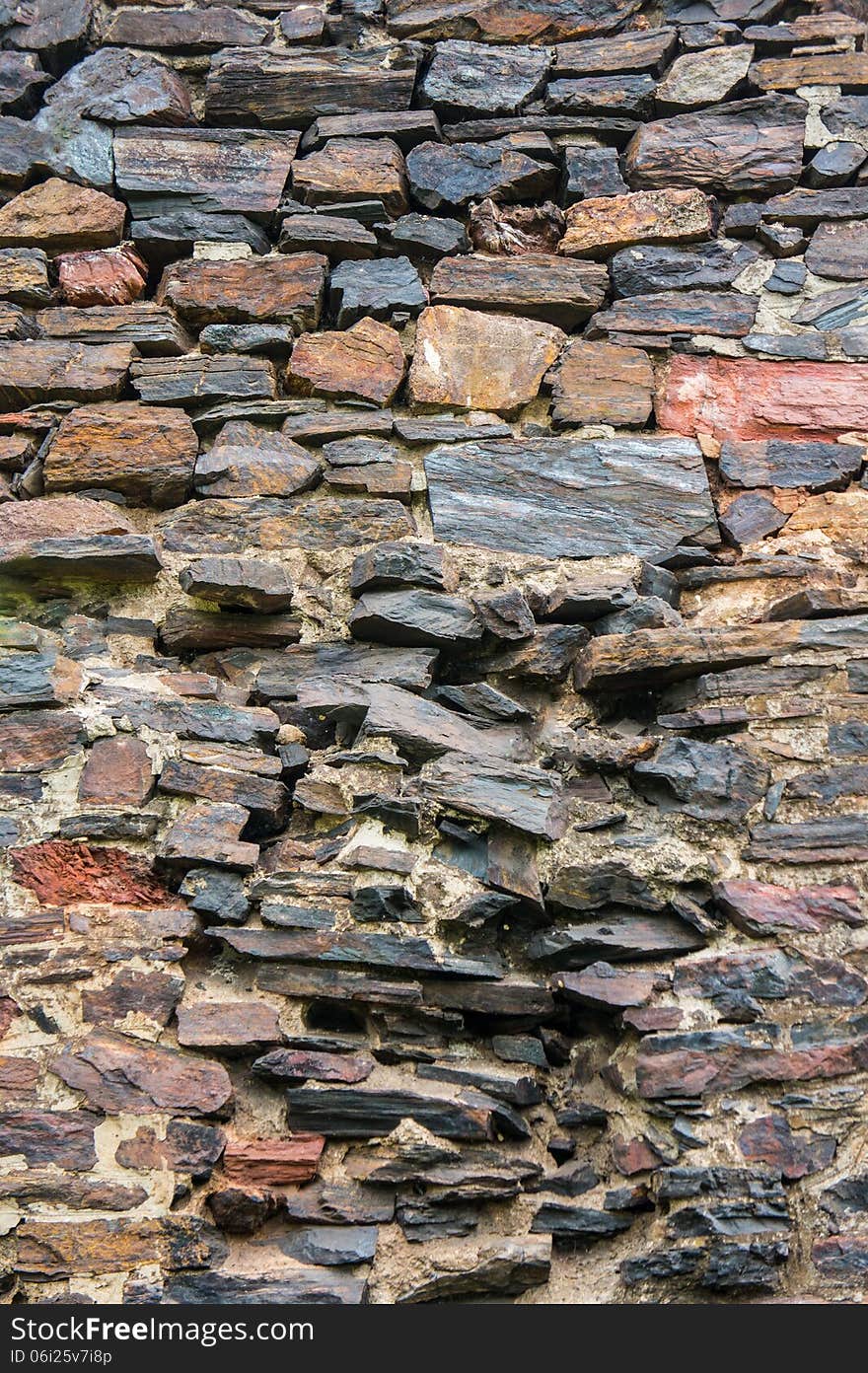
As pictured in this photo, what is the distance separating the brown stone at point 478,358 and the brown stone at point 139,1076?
6.16ft

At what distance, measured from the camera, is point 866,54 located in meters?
3.87

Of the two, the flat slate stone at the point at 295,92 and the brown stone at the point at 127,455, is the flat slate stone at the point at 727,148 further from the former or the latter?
the brown stone at the point at 127,455

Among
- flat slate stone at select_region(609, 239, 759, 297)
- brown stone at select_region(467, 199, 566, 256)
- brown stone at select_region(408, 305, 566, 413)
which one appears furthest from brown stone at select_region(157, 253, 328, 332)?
flat slate stone at select_region(609, 239, 759, 297)

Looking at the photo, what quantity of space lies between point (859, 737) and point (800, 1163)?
96cm

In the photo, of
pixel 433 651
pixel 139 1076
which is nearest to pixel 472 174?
pixel 433 651

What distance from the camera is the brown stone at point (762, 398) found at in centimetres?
334

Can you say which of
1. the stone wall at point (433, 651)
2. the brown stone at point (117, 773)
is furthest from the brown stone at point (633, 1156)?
the brown stone at point (117, 773)

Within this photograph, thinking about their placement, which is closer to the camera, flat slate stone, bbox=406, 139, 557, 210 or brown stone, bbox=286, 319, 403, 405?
brown stone, bbox=286, 319, 403, 405

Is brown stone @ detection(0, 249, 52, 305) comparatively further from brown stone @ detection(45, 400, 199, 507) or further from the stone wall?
brown stone @ detection(45, 400, 199, 507)

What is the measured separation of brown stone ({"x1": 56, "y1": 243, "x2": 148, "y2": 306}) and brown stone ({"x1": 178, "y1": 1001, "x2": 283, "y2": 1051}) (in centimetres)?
217

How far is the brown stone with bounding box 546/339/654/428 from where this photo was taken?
3352 mm

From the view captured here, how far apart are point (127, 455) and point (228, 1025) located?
63.7 inches

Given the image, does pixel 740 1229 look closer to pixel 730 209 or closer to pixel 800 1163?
pixel 800 1163

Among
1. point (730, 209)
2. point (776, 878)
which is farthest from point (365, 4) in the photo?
point (776, 878)
